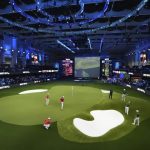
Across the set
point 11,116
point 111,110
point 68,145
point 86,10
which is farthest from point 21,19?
point 68,145

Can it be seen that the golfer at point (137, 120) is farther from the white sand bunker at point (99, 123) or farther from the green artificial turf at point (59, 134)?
the white sand bunker at point (99, 123)

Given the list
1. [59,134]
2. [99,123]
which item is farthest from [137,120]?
[59,134]

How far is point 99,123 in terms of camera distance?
23422mm

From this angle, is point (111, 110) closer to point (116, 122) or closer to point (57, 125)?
point (116, 122)

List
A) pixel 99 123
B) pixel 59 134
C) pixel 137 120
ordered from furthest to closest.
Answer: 1. pixel 99 123
2. pixel 137 120
3. pixel 59 134

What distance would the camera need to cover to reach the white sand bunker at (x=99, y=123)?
2042 centimetres

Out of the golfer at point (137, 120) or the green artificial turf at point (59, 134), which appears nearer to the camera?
the green artificial turf at point (59, 134)

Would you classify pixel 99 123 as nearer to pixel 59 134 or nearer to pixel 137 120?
pixel 137 120

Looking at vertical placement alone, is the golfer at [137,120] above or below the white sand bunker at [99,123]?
above

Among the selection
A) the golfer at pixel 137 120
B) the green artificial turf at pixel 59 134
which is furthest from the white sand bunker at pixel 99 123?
the golfer at pixel 137 120

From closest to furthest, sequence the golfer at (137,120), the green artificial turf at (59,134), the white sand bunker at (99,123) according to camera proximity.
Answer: the green artificial turf at (59,134)
the white sand bunker at (99,123)
the golfer at (137,120)

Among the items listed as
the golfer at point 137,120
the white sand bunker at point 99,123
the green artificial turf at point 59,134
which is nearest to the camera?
the green artificial turf at point 59,134

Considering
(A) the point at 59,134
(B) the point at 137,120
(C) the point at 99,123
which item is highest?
(B) the point at 137,120

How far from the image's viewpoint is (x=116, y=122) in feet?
78.0
